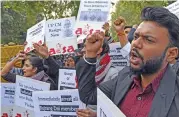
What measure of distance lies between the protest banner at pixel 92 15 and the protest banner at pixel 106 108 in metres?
1.80

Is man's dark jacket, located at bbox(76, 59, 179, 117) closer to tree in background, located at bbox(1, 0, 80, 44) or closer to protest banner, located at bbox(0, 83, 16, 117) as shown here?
protest banner, located at bbox(0, 83, 16, 117)

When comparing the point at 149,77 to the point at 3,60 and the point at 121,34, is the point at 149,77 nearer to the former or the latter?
the point at 121,34

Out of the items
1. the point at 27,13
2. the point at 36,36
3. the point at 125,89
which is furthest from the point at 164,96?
the point at 27,13

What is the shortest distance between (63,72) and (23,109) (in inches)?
24.7

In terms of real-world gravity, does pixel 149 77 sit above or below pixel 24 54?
above

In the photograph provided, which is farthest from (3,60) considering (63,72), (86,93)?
(86,93)

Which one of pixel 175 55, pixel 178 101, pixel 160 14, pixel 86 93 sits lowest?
pixel 86 93

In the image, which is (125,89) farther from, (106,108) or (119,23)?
(119,23)

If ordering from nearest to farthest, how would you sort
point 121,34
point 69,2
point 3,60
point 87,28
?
point 121,34 → point 87,28 → point 3,60 → point 69,2

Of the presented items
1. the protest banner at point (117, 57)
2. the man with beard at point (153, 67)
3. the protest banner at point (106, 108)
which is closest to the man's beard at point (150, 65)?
the man with beard at point (153, 67)

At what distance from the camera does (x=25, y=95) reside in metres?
4.59

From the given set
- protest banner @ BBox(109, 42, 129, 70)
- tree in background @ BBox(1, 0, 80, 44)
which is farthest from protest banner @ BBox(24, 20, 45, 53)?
tree in background @ BBox(1, 0, 80, 44)

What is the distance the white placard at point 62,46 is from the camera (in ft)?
17.5

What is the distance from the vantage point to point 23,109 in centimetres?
463
